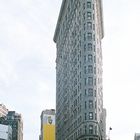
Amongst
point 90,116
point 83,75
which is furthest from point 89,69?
point 90,116

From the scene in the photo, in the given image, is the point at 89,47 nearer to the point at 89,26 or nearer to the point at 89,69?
the point at 89,26

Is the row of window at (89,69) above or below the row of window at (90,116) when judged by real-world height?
above

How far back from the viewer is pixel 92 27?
139000 mm

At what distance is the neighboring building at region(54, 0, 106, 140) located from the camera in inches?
5143

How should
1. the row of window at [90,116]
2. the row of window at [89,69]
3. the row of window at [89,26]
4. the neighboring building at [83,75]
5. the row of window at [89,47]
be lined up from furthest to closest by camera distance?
the row of window at [89,26], the row of window at [89,47], the row of window at [89,69], the neighboring building at [83,75], the row of window at [90,116]

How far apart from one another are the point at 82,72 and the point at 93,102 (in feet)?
33.9

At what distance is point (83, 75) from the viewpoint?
135125mm

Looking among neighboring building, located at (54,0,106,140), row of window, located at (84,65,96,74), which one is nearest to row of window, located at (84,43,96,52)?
neighboring building, located at (54,0,106,140)

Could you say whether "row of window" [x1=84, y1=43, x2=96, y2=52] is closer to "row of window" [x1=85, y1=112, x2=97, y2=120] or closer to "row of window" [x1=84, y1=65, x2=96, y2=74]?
"row of window" [x1=84, y1=65, x2=96, y2=74]

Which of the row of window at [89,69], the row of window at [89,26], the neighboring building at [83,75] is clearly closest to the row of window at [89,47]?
the neighboring building at [83,75]

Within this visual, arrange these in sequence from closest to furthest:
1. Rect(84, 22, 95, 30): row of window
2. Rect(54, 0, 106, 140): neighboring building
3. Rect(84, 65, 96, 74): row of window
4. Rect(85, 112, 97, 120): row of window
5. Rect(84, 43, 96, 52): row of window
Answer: Rect(85, 112, 97, 120): row of window
Rect(54, 0, 106, 140): neighboring building
Rect(84, 65, 96, 74): row of window
Rect(84, 43, 96, 52): row of window
Rect(84, 22, 95, 30): row of window

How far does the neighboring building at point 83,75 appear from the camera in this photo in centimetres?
13062

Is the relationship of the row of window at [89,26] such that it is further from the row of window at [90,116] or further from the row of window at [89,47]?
the row of window at [90,116]

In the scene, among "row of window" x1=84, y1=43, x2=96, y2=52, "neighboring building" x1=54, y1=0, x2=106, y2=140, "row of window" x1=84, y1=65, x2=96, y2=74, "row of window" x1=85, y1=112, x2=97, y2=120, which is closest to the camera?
"row of window" x1=85, y1=112, x2=97, y2=120
